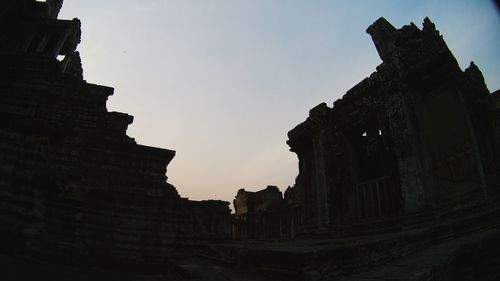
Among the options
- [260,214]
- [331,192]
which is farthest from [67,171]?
[260,214]

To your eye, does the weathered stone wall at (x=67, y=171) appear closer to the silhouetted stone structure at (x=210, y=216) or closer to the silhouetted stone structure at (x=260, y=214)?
the silhouetted stone structure at (x=210, y=216)

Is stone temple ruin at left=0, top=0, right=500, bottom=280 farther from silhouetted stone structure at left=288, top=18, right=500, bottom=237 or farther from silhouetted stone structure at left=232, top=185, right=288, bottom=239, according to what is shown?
silhouetted stone structure at left=232, top=185, right=288, bottom=239

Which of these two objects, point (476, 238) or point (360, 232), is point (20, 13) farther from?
point (476, 238)

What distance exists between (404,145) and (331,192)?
2.31 m

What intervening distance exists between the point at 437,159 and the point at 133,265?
7.48 meters

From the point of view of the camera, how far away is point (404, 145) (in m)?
7.03

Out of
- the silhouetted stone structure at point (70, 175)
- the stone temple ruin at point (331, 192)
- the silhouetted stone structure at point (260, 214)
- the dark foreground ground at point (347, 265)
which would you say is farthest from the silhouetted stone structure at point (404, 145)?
the silhouetted stone structure at point (260, 214)

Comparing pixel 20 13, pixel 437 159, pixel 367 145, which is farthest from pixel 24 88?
pixel 437 159

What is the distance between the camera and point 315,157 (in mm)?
9289

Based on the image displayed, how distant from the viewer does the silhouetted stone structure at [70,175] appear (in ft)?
21.3

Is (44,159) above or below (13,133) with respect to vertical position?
below

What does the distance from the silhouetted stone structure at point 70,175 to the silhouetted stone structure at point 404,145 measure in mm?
4470

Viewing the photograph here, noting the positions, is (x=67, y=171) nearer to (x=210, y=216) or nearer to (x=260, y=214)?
(x=210, y=216)

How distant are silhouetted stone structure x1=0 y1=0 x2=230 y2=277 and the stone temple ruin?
4cm
